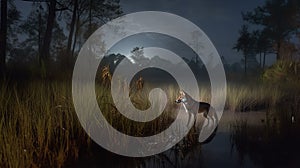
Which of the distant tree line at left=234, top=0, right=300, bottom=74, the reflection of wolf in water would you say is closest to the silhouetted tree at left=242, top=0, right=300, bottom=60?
the distant tree line at left=234, top=0, right=300, bottom=74

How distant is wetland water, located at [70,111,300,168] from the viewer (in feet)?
11.3

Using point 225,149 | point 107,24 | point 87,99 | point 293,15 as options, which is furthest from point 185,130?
point 293,15

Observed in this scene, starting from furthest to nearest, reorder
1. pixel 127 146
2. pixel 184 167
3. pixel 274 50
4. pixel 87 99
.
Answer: pixel 274 50 < pixel 87 99 < pixel 127 146 < pixel 184 167

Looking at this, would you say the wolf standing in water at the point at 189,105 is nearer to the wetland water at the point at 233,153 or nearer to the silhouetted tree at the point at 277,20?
the wetland water at the point at 233,153

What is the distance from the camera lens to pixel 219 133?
203 inches

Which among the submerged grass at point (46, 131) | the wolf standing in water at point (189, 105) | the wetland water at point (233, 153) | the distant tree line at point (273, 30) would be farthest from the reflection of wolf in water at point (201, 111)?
the distant tree line at point (273, 30)

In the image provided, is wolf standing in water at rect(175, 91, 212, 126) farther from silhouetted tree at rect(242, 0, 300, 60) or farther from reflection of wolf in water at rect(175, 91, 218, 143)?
silhouetted tree at rect(242, 0, 300, 60)

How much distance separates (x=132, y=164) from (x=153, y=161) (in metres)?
0.28

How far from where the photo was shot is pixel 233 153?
4.02 meters

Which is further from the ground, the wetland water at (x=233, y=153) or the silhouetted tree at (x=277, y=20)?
the silhouetted tree at (x=277, y=20)

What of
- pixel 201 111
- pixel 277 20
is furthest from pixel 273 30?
pixel 201 111

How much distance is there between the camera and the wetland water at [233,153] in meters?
3.45

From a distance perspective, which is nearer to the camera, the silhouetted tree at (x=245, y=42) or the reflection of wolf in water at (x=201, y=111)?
the reflection of wolf in water at (x=201, y=111)

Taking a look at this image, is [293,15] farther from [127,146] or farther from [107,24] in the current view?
[127,146]
